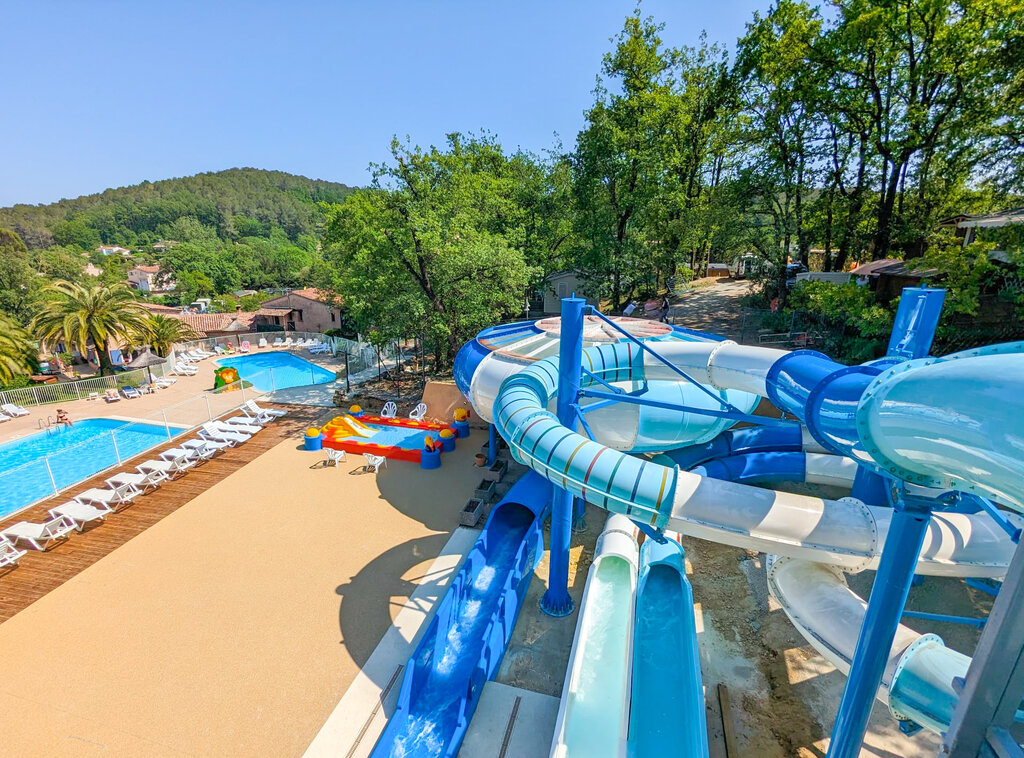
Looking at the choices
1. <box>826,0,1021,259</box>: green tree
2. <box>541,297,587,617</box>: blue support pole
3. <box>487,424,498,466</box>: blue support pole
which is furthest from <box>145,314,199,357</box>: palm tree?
<box>826,0,1021,259</box>: green tree

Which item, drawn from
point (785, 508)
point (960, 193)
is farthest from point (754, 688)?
point (960, 193)

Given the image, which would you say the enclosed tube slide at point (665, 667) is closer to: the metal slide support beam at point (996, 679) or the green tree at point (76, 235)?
the metal slide support beam at point (996, 679)

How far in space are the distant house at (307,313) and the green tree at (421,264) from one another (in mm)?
22564

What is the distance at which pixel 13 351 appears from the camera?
22.9 metres

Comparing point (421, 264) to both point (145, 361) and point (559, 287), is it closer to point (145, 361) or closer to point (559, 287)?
point (559, 287)

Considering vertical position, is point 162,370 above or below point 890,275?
below

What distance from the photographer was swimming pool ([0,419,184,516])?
563 inches

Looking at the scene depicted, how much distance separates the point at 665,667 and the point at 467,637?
313 centimetres

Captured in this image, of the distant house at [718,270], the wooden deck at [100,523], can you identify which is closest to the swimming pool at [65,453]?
the wooden deck at [100,523]

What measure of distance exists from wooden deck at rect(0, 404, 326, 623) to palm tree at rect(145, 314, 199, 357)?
1579 cm

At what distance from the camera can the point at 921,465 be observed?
10.4ft

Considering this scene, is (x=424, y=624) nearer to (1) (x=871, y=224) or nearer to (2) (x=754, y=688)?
(2) (x=754, y=688)

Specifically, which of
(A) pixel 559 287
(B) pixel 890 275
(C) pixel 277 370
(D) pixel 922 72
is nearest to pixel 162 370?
(C) pixel 277 370

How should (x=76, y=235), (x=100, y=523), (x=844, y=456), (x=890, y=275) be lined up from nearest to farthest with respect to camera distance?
(x=844, y=456) < (x=100, y=523) < (x=890, y=275) < (x=76, y=235)
